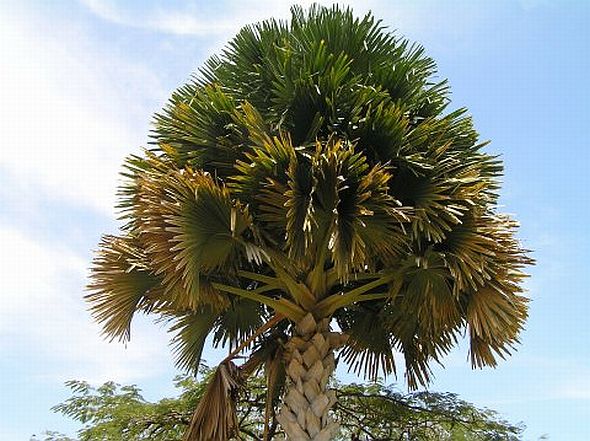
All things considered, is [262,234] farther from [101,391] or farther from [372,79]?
[101,391]

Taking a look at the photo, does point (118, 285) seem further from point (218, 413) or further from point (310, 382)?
point (310, 382)

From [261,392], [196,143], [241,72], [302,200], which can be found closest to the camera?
[302,200]

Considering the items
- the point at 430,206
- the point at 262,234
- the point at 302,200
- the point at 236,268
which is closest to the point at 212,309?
the point at 236,268

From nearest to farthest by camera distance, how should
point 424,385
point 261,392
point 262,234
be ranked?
point 262,234
point 424,385
point 261,392

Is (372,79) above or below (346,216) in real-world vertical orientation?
above

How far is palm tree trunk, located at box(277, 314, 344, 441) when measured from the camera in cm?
614

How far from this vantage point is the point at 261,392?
9.60 metres

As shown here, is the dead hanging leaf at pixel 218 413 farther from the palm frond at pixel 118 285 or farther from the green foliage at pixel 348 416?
the green foliage at pixel 348 416

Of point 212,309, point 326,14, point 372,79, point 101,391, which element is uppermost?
point 326,14

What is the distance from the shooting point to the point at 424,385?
788 cm

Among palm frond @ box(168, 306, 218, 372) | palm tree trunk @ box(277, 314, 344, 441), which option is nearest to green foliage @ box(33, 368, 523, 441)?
palm frond @ box(168, 306, 218, 372)

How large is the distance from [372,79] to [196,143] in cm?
184

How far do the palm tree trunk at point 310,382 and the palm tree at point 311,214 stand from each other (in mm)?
13

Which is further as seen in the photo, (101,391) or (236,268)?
(101,391)
